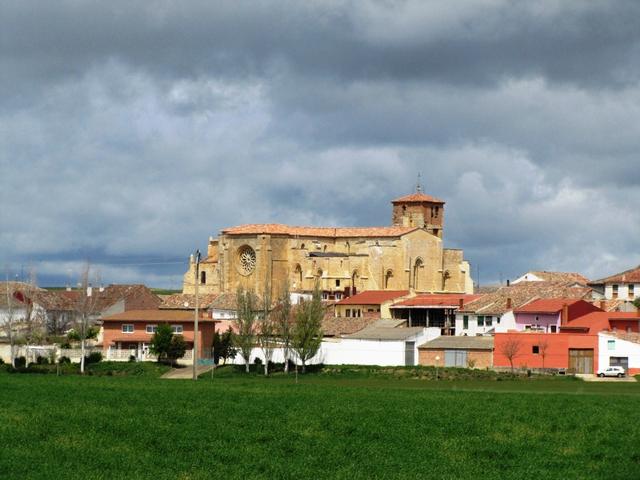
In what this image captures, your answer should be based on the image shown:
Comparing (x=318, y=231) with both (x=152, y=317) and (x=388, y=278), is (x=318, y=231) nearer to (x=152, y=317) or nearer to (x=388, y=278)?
(x=388, y=278)

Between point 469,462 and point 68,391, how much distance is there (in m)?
20.1

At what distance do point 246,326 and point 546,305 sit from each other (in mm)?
20827

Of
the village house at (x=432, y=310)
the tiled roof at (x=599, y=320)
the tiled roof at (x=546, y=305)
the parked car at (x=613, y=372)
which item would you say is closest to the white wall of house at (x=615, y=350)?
the parked car at (x=613, y=372)

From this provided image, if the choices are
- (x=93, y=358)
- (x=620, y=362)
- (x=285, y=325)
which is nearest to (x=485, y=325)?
(x=285, y=325)

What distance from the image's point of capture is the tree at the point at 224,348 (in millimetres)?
82250

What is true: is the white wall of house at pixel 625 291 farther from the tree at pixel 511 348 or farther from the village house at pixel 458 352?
the tree at pixel 511 348

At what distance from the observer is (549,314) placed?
3317 inches

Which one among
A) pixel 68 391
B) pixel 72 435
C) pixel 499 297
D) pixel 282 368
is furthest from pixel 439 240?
pixel 72 435

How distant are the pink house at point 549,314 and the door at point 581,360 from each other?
8472 millimetres

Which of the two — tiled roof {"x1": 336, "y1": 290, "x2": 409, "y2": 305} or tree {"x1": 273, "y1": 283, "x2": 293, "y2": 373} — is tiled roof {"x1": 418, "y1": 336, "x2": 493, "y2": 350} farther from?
tiled roof {"x1": 336, "y1": 290, "x2": 409, "y2": 305}

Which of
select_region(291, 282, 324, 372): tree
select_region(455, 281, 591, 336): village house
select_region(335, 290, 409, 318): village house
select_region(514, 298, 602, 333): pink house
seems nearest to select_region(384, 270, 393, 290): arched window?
select_region(335, 290, 409, 318): village house

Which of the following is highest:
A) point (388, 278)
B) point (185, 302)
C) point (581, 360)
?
point (388, 278)

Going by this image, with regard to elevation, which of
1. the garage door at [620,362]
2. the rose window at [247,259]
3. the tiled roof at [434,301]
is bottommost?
the garage door at [620,362]

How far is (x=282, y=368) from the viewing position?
79.3 m
